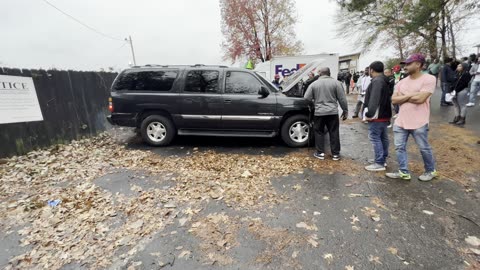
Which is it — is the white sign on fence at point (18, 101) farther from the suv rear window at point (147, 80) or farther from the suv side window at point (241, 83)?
the suv side window at point (241, 83)

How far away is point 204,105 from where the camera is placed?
582 cm

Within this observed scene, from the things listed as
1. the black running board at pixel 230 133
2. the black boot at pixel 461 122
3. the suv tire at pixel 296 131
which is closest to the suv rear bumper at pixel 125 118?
the black running board at pixel 230 133

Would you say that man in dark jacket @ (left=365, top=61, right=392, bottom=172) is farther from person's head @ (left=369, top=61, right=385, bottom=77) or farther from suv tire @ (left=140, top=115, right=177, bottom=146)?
suv tire @ (left=140, top=115, right=177, bottom=146)

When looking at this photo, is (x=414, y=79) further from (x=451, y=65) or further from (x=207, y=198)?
(x=451, y=65)

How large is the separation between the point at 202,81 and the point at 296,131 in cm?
248

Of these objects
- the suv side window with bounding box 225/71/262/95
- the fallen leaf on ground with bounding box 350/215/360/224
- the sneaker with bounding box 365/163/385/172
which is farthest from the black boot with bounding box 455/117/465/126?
the fallen leaf on ground with bounding box 350/215/360/224

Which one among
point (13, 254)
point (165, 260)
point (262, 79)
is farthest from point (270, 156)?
point (13, 254)

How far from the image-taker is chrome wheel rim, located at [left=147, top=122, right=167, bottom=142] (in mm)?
6129

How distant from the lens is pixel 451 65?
26.4 feet

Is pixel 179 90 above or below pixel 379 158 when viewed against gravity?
above

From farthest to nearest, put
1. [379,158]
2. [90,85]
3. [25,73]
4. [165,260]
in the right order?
[90,85], [25,73], [379,158], [165,260]

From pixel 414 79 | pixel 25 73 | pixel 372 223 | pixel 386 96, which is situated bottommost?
pixel 372 223

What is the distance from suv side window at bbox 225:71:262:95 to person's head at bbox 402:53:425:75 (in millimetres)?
2918

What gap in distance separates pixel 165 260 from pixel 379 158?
12.4 ft
